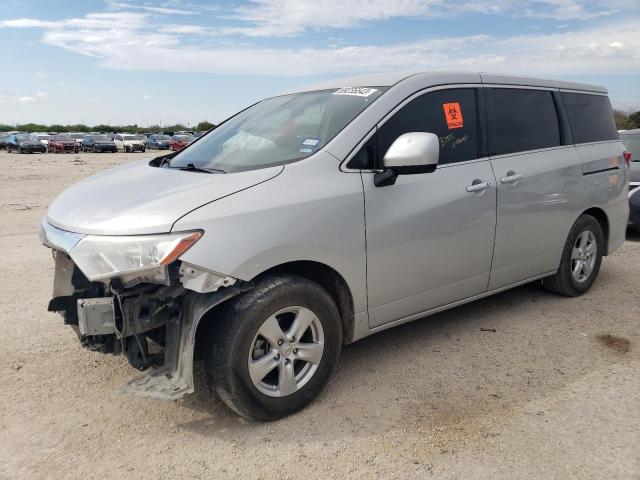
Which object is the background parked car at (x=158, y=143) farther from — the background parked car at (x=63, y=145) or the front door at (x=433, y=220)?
the front door at (x=433, y=220)

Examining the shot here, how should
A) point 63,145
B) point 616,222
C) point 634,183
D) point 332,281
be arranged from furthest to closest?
point 63,145 < point 634,183 < point 616,222 < point 332,281

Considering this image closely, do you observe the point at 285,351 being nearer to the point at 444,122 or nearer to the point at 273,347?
the point at 273,347

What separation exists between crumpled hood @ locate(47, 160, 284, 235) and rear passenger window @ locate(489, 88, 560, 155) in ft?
6.18

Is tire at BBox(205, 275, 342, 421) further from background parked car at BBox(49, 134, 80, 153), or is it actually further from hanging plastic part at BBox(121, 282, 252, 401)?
background parked car at BBox(49, 134, 80, 153)

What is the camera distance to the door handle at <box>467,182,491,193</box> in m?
3.66

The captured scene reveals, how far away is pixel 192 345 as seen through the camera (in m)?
2.67

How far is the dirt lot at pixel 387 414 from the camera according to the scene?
8.46 feet

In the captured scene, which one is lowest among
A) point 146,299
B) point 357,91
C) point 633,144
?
point 146,299

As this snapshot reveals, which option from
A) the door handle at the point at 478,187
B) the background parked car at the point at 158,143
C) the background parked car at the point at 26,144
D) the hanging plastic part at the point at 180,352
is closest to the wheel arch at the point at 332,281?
the hanging plastic part at the point at 180,352

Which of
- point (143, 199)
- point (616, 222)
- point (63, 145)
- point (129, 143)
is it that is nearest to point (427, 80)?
point (143, 199)

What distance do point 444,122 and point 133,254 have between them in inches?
87.3

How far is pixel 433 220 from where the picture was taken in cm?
344

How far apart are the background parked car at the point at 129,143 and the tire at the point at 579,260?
4282 cm

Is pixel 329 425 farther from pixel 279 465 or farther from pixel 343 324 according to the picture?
pixel 343 324
